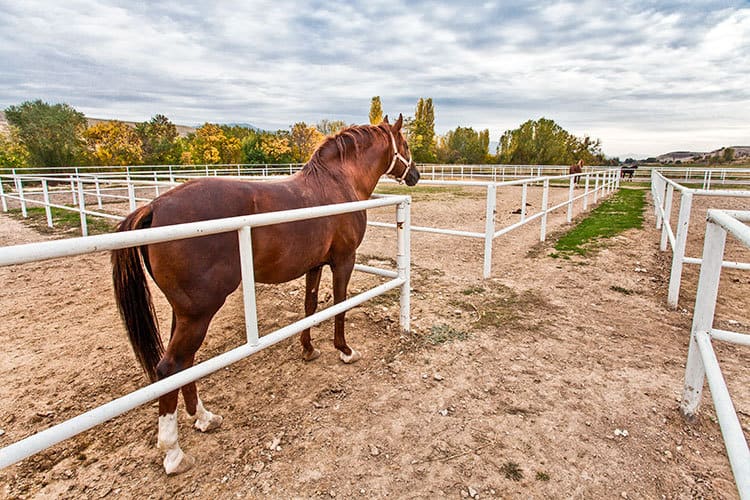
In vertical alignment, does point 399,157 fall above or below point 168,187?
above

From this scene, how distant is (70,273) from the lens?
4.67 meters

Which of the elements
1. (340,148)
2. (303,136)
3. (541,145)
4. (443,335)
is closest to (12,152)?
(303,136)

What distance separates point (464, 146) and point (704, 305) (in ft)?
164

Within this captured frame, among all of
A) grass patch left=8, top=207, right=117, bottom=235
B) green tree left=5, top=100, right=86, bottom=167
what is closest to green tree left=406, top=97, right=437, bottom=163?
green tree left=5, top=100, right=86, bottom=167

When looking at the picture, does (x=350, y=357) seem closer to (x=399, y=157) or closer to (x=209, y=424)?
(x=209, y=424)

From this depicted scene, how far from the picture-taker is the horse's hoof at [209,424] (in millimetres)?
2018

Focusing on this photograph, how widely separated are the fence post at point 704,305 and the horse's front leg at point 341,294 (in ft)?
6.31

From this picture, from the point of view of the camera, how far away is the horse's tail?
5.73 feet

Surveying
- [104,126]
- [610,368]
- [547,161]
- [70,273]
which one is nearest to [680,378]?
[610,368]

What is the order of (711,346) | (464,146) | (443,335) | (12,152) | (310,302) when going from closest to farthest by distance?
(711,346) → (310,302) → (443,335) → (12,152) → (464,146)

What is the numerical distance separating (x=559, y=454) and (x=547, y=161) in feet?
138

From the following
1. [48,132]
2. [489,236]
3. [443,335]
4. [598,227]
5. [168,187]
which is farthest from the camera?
A: [48,132]

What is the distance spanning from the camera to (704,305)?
69.2 inches

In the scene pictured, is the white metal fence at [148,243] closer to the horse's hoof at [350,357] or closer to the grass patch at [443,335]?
the horse's hoof at [350,357]
